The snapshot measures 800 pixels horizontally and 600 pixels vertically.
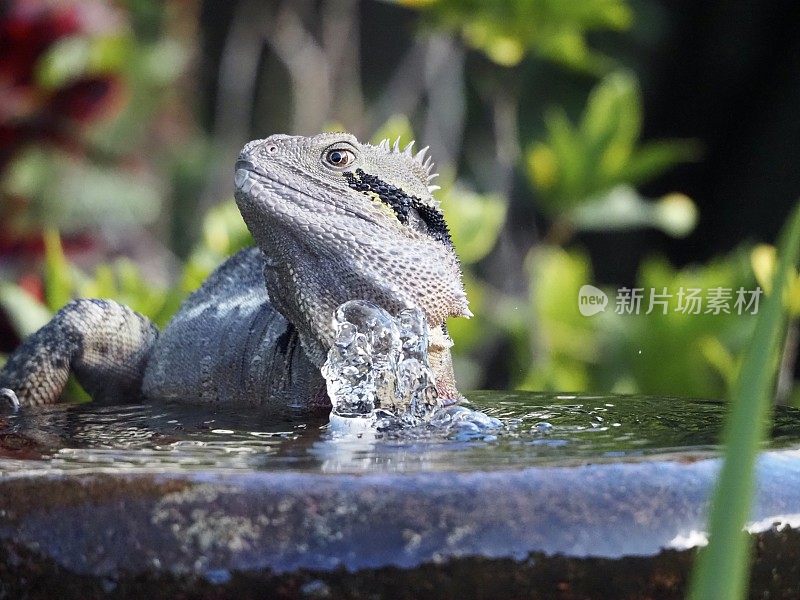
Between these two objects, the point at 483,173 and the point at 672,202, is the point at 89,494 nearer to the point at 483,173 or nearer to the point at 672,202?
the point at 672,202

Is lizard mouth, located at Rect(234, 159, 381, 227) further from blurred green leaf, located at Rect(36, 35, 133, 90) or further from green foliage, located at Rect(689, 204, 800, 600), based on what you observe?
blurred green leaf, located at Rect(36, 35, 133, 90)

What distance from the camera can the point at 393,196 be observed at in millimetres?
2240

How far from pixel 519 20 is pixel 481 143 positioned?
3505mm

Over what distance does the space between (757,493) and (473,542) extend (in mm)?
382

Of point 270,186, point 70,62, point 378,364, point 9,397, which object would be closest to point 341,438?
point 378,364

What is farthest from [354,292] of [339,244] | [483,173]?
[483,173]

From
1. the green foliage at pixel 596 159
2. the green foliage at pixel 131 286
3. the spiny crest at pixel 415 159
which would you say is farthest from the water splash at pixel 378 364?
the green foliage at pixel 596 159

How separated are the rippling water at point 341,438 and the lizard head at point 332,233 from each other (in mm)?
221

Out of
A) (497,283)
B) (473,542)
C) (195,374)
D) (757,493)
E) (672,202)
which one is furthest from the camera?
(497,283)

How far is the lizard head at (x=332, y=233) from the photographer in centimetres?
216

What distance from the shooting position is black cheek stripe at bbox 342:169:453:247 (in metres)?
2.22

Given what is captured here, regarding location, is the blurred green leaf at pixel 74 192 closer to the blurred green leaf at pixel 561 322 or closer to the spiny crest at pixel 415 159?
the blurred green leaf at pixel 561 322

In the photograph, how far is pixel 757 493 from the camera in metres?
1.51

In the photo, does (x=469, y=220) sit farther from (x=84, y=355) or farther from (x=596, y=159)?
(x=84, y=355)
